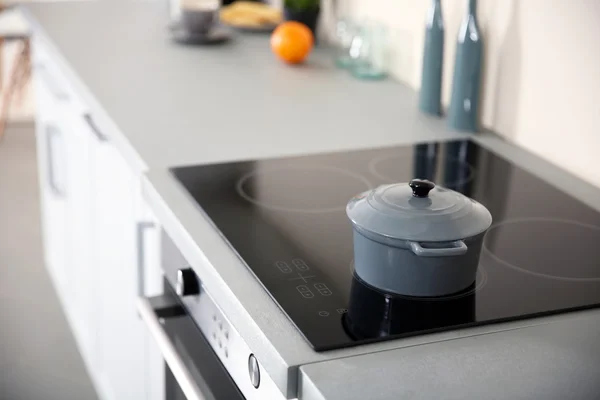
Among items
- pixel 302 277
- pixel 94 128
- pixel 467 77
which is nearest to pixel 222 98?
pixel 94 128

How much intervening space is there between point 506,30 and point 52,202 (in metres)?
1.64

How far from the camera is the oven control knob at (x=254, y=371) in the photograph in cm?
98

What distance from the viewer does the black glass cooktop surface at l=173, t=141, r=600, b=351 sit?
37.4 inches

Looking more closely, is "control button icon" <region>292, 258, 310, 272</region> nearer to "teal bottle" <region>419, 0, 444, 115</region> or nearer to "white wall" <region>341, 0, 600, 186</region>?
"white wall" <region>341, 0, 600, 186</region>

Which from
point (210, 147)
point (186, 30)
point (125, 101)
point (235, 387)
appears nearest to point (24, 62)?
point (186, 30)

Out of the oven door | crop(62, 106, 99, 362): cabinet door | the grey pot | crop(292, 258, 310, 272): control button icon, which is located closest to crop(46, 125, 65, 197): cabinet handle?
crop(62, 106, 99, 362): cabinet door

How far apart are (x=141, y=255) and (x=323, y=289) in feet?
2.24

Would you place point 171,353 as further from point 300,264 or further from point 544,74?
point 544,74

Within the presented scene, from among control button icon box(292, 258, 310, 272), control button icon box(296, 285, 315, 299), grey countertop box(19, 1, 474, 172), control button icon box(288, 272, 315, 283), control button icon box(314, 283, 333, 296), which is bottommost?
control button icon box(314, 283, 333, 296)

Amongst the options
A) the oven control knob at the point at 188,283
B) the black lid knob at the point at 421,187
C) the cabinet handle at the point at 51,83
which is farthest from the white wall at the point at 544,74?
the cabinet handle at the point at 51,83

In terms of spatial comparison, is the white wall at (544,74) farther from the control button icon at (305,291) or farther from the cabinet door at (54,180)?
the cabinet door at (54,180)

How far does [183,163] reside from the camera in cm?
142

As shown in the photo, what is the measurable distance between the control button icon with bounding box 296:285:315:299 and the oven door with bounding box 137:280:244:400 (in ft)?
0.57

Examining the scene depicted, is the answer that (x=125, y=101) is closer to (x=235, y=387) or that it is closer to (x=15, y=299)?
(x=235, y=387)
